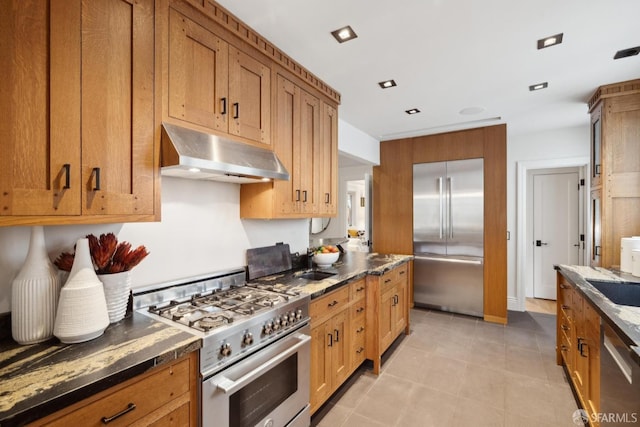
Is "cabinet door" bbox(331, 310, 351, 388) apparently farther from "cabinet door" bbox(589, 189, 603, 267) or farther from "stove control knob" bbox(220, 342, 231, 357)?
"cabinet door" bbox(589, 189, 603, 267)

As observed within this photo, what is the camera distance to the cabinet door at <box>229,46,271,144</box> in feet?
6.13

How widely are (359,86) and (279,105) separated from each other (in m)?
0.95

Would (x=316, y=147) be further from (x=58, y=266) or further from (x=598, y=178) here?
(x=598, y=178)

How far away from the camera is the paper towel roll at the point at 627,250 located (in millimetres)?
2377

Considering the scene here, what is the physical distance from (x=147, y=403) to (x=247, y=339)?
0.48m

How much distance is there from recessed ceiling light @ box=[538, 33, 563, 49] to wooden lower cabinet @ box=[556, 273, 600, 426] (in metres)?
1.73

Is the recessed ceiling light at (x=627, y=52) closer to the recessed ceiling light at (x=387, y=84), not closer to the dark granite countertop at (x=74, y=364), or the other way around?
the recessed ceiling light at (x=387, y=84)

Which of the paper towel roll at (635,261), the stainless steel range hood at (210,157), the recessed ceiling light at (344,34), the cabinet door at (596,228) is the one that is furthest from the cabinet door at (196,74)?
the cabinet door at (596,228)

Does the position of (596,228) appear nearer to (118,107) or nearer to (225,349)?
(225,349)

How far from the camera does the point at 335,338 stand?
7.43ft

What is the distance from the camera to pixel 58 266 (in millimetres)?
1323

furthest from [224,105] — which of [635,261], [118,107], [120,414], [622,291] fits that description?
[635,261]

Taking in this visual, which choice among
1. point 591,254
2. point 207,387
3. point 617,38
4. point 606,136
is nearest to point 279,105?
point 207,387

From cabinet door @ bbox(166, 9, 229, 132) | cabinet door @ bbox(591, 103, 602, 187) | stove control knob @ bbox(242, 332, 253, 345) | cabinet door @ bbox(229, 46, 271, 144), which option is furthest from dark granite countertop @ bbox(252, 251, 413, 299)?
cabinet door @ bbox(591, 103, 602, 187)
